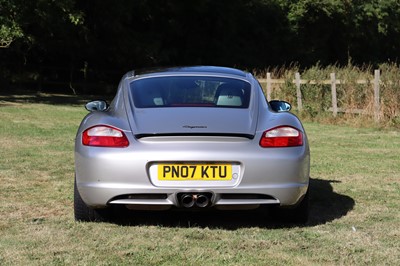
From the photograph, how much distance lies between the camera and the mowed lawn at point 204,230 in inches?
173

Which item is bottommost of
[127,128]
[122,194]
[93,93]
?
[93,93]

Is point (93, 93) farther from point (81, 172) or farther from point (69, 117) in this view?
point (81, 172)

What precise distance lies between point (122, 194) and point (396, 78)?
44.1ft

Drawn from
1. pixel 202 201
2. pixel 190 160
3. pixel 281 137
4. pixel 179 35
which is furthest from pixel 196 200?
pixel 179 35

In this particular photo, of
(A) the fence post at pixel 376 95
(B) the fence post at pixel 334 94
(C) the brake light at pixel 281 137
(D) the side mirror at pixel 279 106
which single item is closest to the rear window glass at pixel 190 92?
(D) the side mirror at pixel 279 106

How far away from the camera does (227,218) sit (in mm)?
5832

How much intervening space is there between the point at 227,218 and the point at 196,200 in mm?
924

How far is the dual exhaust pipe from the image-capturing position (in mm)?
4965

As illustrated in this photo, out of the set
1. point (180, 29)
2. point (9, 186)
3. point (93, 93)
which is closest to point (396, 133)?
point (9, 186)

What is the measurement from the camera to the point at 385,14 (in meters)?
48.3

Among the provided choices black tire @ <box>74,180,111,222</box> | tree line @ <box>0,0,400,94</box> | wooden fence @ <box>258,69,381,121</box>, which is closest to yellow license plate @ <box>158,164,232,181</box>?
black tire @ <box>74,180,111,222</box>

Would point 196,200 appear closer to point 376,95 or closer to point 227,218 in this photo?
point 227,218

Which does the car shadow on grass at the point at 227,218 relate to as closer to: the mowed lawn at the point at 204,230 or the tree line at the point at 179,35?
the mowed lawn at the point at 204,230

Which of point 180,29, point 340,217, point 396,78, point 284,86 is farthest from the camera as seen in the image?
point 180,29
